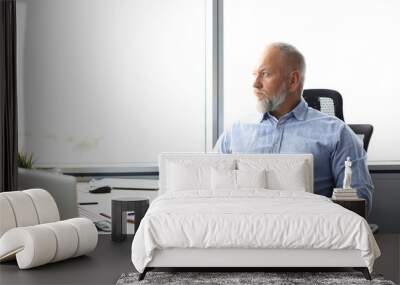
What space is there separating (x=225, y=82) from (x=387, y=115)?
65.9 inches

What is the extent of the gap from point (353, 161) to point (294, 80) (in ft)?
3.22

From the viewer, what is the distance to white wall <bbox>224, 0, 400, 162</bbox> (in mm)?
7191

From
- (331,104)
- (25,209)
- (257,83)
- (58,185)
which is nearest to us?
(25,209)

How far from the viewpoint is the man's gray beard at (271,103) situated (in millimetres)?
6609

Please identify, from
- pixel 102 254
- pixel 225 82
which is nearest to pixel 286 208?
pixel 102 254

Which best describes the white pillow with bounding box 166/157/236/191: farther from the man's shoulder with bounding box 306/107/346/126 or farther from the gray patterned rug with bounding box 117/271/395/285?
the gray patterned rug with bounding box 117/271/395/285

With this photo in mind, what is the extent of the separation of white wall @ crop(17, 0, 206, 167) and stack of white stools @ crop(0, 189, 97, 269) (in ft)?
5.71

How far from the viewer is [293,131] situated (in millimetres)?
6391

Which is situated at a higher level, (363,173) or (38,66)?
(38,66)

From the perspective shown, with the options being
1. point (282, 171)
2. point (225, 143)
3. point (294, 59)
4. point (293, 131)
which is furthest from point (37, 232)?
point (294, 59)

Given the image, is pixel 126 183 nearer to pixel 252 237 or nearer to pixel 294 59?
pixel 294 59

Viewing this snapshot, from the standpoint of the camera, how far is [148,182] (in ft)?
23.9

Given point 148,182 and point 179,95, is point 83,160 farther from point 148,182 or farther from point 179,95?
point 179,95

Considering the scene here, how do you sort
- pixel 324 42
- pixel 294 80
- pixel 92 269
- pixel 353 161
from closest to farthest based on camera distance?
pixel 92 269 < pixel 353 161 < pixel 294 80 < pixel 324 42
